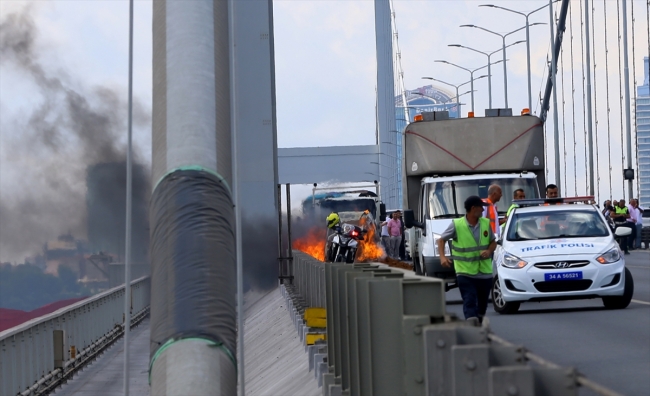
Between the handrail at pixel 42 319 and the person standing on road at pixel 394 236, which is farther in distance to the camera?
the person standing on road at pixel 394 236

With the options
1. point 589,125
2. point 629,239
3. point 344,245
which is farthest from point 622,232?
point 589,125

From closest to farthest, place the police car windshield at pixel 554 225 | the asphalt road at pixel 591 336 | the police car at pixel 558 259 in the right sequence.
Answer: the asphalt road at pixel 591 336
the police car at pixel 558 259
the police car windshield at pixel 554 225

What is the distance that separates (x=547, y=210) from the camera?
17.2 m

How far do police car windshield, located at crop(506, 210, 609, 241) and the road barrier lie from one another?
8.27 metres

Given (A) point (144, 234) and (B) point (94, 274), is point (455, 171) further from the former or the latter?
(B) point (94, 274)

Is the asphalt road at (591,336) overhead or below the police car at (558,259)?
below

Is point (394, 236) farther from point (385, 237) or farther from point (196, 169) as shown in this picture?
point (196, 169)

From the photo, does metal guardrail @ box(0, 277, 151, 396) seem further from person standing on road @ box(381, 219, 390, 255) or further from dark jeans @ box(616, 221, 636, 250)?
dark jeans @ box(616, 221, 636, 250)

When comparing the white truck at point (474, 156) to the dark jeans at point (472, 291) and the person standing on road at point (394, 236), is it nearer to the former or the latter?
the dark jeans at point (472, 291)

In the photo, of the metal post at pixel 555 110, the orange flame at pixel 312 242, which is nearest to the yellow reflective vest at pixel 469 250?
the orange flame at pixel 312 242

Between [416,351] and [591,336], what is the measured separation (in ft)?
28.2

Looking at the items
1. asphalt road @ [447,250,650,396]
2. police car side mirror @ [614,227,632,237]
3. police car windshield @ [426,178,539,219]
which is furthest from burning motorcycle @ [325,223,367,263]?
police car side mirror @ [614,227,632,237]

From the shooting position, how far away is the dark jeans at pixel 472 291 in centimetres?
1179

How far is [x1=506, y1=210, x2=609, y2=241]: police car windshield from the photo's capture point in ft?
56.0
